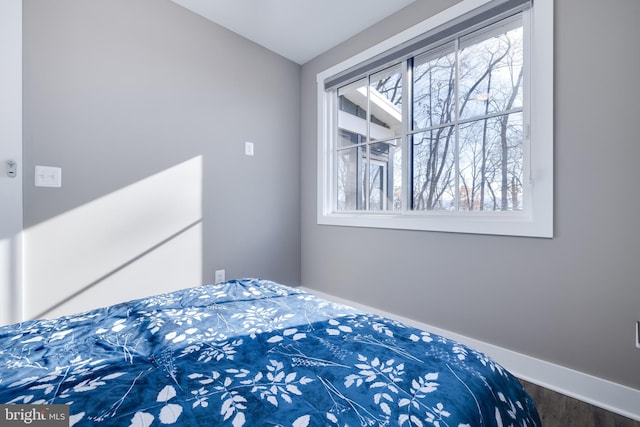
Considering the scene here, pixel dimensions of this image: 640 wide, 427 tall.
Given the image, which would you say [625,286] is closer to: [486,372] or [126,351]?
[486,372]

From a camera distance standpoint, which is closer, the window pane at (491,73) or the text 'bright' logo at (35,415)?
the text 'bright' logo at (35,415)

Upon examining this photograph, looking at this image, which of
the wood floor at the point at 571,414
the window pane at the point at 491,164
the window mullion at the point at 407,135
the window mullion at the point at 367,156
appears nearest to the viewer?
the wood floor at the point at 571,414

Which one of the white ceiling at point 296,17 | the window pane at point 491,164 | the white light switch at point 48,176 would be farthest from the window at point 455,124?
the white light switch at point 48,176

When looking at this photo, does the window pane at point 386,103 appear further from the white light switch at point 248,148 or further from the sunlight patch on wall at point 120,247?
the sunlight patch on wall at point 120,247

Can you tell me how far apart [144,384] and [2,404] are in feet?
0.83

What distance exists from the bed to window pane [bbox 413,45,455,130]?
170 cm

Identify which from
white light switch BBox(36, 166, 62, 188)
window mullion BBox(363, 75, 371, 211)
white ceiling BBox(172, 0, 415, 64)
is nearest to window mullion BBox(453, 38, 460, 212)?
white ceiling BBox(172, 0, 415, 64)

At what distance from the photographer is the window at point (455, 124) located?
1.69m

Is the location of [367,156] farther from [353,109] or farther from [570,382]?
[570,382]

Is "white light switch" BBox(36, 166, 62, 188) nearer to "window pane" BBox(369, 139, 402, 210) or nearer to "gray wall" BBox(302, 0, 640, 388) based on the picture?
"window pane" BBox(369, 139, 402, 210)

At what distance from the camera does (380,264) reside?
2.46m

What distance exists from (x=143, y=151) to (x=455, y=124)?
2.22m

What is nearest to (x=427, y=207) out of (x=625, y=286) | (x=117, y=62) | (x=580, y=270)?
(x=580, y=270)

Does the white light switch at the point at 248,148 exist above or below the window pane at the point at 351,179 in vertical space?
above
